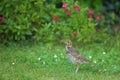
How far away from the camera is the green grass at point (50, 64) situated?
765cm

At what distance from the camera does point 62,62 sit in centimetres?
848

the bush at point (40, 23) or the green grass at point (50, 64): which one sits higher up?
the bush at point (40, 23)

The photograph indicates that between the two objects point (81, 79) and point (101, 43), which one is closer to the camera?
point (81, 79)

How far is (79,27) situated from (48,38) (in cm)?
79

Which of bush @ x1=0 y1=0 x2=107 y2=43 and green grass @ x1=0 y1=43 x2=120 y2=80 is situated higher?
bush @ x1=0 y1=0 x2=107 y2=43

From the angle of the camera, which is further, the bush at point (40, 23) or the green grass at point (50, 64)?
the bush at point (40, 23)

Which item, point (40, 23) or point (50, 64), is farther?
point (40, 23)

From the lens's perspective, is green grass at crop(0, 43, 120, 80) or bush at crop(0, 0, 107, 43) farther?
bush at crop(0, 0, 107, 43)

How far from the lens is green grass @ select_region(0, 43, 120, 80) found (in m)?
7.65

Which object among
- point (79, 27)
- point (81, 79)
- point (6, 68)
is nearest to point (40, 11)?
point (79, 27)

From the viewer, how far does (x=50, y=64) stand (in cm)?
834

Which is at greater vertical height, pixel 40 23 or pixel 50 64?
pixel 40 23

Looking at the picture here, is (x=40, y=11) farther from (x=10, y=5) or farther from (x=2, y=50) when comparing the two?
(x=2, y=50)

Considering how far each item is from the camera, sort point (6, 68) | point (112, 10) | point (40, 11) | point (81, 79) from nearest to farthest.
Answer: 1. point (81, 79)
2. point (6, 68)
3. point (40, 11)
4. point (112, 10)
